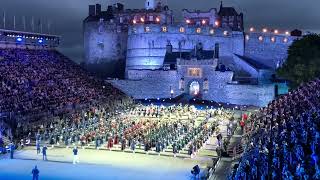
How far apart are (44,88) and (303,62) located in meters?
34.0

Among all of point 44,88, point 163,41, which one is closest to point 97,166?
point 44,88

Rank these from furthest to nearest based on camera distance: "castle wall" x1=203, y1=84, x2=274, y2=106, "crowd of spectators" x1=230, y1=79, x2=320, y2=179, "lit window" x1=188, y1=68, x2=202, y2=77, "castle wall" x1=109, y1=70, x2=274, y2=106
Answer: "lit window" x1=188, y1=68, x2=202, y2=77 < "castle wall" x1=109, y1=70, x2=274, y2=106 < "castle wall" x1=203, y1=84, x2=274, y2=106 < "crowd of spectators" x1=230, y1=79, x2=320, y2=179

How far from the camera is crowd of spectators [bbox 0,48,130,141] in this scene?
45781 mm

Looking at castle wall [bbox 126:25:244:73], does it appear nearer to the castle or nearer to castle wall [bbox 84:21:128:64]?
the castle

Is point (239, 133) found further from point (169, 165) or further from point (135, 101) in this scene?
point (135, 101)

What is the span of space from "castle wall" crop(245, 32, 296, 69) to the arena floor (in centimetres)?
5202

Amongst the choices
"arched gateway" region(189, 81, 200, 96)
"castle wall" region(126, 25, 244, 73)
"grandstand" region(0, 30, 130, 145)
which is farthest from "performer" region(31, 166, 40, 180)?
"castle wall" region(126, 25, 244, 73)

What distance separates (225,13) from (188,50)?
16.2 metres

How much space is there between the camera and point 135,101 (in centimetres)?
7388

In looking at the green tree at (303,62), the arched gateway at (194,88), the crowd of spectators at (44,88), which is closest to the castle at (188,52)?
the arched gateway at (194,88)

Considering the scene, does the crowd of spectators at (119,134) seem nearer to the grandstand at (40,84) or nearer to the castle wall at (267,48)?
the grandstand at (40,84)

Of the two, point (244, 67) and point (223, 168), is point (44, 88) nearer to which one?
point (223, 168)

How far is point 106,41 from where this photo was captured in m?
89.9

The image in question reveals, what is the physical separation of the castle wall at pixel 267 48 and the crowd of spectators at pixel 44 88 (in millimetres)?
24380
